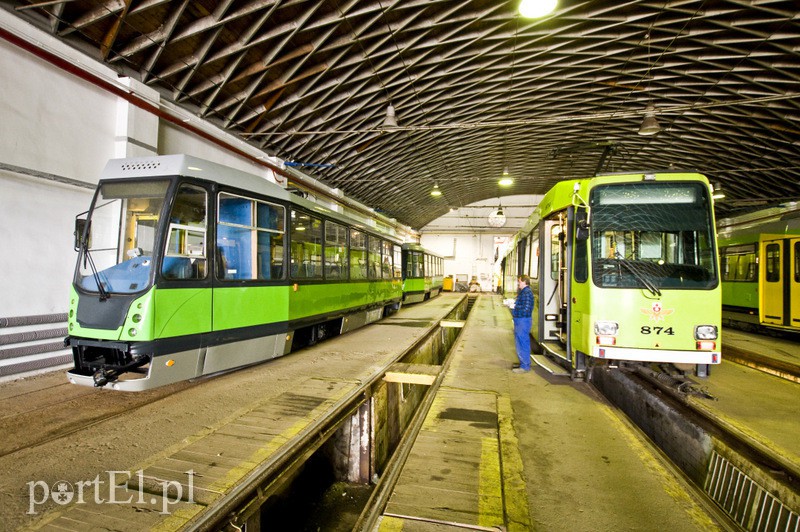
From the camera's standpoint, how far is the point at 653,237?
5098 millimetres

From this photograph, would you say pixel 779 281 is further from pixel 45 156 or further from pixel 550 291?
pixel 45 156

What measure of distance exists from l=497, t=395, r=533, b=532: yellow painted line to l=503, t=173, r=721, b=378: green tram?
→ 69.6 inches

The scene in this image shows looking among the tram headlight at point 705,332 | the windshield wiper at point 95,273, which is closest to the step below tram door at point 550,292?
the tram headlight at point 705,332

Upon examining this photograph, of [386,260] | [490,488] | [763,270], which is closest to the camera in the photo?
[490,488]

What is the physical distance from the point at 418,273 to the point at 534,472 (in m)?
16.8

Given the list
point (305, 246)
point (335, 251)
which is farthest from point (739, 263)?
point (305, 246)

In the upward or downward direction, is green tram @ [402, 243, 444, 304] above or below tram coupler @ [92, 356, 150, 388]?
above

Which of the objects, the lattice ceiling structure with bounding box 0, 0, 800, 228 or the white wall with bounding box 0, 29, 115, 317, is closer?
the white wall with bounding box 0, 29, 115, 317

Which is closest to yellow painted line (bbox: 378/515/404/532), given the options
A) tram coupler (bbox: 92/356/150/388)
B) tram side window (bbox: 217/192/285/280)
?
tram coupler (bbox: 92/356/150/388)

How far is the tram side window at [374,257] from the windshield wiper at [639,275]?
700 cm

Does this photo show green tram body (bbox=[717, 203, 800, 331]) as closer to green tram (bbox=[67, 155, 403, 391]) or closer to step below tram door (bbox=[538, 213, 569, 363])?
step below tram door (bbox=[538, 213, 569, 363])

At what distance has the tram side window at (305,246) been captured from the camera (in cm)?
670

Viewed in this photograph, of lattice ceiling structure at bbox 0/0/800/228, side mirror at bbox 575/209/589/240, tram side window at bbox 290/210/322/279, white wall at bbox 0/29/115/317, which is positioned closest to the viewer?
side mirror at bbox 575/209/589/240

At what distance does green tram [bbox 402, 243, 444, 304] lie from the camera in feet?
58.6
